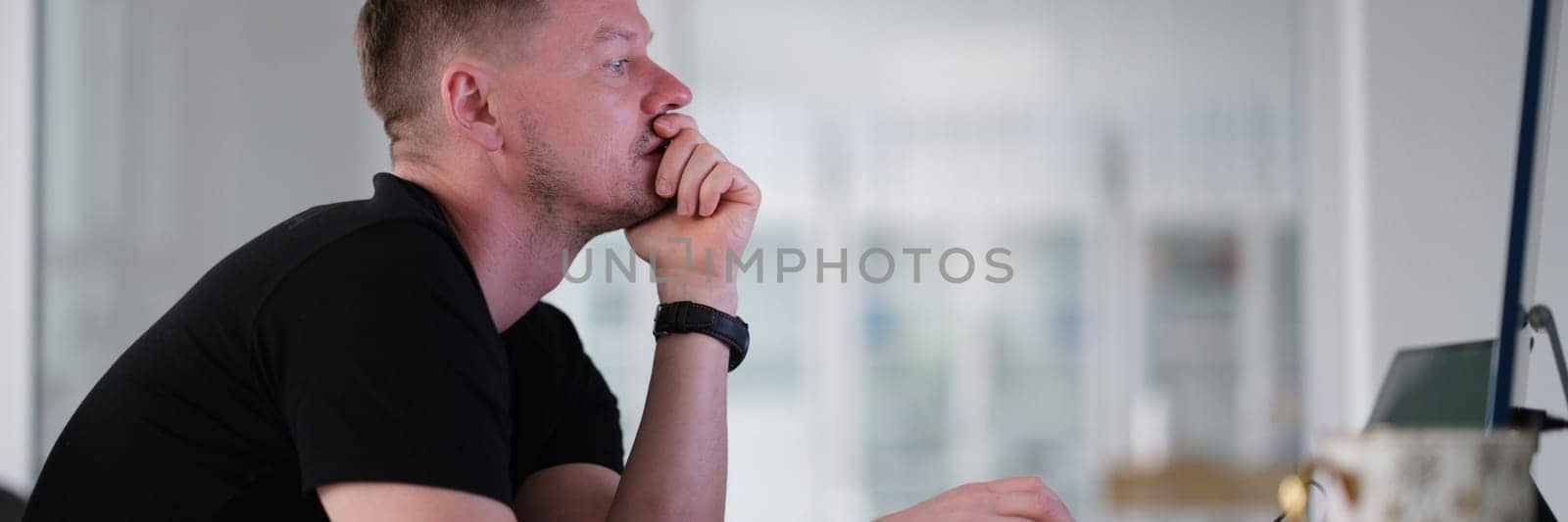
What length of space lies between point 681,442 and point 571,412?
22cm

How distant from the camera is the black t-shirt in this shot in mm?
753

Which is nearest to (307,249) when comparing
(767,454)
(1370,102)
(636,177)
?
(636,177)

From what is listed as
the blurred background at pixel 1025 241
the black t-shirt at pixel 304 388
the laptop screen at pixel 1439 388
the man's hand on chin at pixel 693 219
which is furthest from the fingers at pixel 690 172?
the blurred background at pixel 1025 241

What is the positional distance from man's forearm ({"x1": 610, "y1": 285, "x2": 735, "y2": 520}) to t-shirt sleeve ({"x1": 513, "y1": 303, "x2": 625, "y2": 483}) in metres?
0.16

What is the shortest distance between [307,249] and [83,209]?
196 cm

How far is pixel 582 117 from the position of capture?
3.88 feet

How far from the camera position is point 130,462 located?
0.88m

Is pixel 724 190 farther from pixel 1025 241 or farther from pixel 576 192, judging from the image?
pixel 1025 241

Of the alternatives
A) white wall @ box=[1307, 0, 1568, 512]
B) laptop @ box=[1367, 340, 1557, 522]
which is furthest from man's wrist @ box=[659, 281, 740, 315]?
white wall @ box=[1307, 0, 1568, 512]

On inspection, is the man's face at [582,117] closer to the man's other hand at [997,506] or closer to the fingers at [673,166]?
the fingers at [673,166]

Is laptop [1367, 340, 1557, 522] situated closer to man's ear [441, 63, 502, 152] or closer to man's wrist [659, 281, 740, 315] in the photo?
man's wrist [659, 281, 740, 315]

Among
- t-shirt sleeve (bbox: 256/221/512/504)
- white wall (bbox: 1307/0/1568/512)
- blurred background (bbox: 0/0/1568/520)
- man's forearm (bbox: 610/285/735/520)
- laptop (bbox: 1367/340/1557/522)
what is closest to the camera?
t-shirt sleeve (bbox: 256/221/512/504)

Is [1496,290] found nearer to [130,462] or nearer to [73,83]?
[130,462]

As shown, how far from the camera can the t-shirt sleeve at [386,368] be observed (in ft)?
2.44
